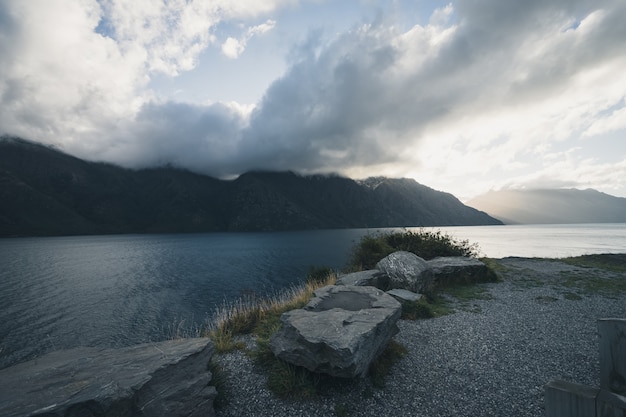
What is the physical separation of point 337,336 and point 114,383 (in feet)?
14.0

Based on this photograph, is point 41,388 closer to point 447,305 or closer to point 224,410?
point 224,410

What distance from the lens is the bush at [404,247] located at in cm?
1880

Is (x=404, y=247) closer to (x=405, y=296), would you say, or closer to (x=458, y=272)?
(x=458, y=272)

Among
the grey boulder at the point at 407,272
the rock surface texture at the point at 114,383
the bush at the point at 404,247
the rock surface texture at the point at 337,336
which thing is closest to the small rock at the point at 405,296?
the grey boulder at the point at 407,272

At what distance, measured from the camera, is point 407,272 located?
13586mm

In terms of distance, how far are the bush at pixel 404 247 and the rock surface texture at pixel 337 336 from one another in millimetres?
10018

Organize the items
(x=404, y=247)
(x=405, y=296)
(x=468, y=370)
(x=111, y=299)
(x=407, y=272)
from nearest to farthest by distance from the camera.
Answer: (x=468, y=370)
(x=405, y=296)
(x=407, y=272)
(x=404, y=247)
(x=111, y=299)

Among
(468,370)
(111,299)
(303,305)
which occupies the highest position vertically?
(303,305)

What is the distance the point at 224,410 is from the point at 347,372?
268 cm

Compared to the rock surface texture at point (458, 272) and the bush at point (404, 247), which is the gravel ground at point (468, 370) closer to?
the rock surface texture at point (458, 272)

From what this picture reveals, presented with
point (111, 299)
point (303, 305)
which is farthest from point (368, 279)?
point (111, 299)

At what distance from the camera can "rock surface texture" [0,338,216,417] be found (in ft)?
13.8

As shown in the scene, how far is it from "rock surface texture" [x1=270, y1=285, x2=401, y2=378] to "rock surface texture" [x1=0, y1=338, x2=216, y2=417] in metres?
1.93

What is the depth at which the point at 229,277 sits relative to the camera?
142 ft
